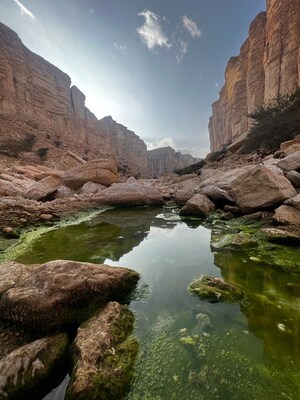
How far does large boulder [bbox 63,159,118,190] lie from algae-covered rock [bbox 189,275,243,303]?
9.77 meters

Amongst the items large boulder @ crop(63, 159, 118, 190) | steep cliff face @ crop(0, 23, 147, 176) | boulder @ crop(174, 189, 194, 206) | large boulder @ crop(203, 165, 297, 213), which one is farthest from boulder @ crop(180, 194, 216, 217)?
steep cliff face @ crop(0, 23, 147, 176)

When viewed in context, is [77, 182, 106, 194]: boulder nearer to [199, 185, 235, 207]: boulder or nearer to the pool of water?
[199, 185, 235, 207]: boulder

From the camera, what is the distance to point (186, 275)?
3.12m

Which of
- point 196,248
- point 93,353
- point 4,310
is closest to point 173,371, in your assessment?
point 93,353

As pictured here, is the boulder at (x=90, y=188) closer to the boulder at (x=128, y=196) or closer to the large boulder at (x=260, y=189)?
the boulder at (x=128, y=196)

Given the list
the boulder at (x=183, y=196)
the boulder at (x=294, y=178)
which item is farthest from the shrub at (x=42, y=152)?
the boulder at (x=294, y=178)

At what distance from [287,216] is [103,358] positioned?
4282 millimetres

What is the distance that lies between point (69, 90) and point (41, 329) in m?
55.6

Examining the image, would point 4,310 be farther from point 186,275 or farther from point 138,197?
point 138,197

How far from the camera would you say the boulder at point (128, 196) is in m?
9.37

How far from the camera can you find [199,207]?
6785 millimetres

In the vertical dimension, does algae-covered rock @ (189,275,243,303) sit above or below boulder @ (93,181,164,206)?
below

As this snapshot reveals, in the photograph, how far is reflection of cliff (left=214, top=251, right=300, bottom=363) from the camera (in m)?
1.82

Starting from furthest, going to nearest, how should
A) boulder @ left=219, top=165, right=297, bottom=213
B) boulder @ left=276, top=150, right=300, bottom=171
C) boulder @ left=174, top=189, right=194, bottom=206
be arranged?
boulder @ left=174, top=189, right=194, bottom=206 < boulder @ left=276, top=150, right=300, bottom=171 < boulder @ left=219, top=165, right=297, bottom=213
